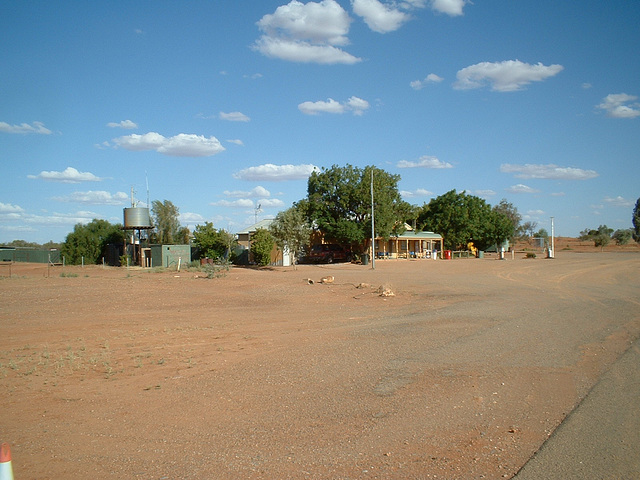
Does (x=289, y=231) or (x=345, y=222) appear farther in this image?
(x=345, y=222)

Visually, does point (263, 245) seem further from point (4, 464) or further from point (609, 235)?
point (609, 235)

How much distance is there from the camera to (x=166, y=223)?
77.3 metres

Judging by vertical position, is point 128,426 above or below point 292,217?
below

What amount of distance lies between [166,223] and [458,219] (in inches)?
1655

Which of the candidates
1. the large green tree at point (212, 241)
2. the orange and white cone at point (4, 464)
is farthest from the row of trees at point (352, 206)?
the orange and white cone at point (4, 464)

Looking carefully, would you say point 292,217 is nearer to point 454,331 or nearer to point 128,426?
point 454,331

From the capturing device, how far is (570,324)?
15.0 metres

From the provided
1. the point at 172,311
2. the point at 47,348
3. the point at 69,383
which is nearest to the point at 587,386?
the point at 69,383

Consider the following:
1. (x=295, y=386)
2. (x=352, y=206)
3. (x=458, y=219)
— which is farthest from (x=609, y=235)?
(x=295, y=386)

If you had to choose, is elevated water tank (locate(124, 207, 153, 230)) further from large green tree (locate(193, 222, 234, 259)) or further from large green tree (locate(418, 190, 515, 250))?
large green tree (locate(418, 190, 515, 250))

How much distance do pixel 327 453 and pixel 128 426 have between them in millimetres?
2746

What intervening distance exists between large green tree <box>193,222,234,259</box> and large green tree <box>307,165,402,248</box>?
30.8 ft

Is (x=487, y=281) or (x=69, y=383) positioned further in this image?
(x=487, y=281)

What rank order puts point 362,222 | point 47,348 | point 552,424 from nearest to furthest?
point 552,424, point 47,348, point 362,222
